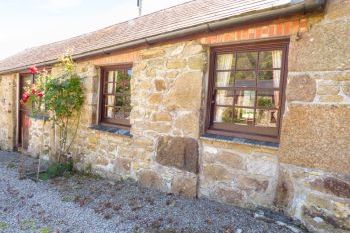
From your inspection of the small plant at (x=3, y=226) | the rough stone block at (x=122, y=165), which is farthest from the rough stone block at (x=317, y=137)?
the small plant at (x=3, y=226)

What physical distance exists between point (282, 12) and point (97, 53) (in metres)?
3.75

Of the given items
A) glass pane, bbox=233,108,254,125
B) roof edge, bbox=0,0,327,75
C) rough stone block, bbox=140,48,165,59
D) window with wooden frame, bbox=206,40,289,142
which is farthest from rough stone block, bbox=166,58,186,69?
glass pane, bbox=233,108,254,125

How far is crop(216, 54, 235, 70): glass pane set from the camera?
11.8 feet

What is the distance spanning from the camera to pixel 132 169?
4.68 metres

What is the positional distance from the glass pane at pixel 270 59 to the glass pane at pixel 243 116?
2.08ft

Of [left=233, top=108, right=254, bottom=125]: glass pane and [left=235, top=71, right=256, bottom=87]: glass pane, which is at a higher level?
[left=235, top=71, right=256, bottom=87]: glass pane

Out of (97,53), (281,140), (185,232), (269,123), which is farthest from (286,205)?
(97,53)

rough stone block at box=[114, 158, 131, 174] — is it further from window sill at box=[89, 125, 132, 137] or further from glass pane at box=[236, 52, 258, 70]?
glass pane at box=[236, 52, 258, 70]

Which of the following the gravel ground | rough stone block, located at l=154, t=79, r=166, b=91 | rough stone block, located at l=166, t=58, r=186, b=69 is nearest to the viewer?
the gravel ground

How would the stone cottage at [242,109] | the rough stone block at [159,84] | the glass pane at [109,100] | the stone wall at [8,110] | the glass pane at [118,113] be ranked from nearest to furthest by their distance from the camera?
the stone cottage at [242,109] < the rough stone block at [159,84] < the glass pane at [118,113] < the glass pane at [109,100] < the stone wall at [8,110]

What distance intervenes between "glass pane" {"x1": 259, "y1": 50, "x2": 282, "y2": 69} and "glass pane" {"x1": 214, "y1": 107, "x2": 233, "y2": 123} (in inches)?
29.7

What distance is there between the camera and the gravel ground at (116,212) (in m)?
3.08

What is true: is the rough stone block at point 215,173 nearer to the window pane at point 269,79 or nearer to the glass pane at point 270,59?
the window pane at point 269,79

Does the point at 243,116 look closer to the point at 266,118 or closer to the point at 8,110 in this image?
the point at 266,118
